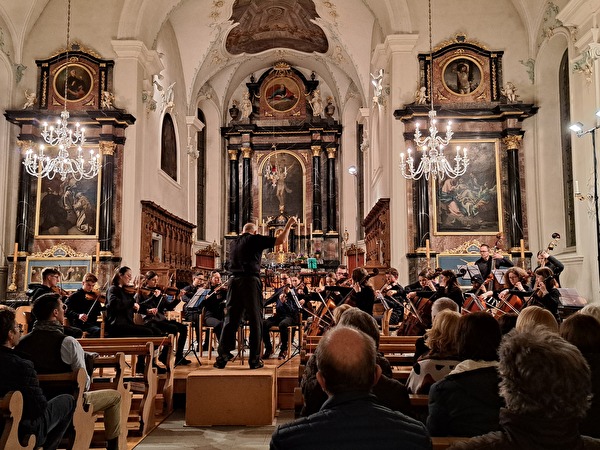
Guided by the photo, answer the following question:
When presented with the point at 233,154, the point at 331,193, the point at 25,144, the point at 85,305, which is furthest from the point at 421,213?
the point at 233,154

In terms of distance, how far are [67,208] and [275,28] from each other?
10650mm

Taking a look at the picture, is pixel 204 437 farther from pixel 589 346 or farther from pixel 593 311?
pixel 589 346

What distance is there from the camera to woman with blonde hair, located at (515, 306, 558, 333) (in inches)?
143

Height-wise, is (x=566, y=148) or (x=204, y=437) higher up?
(x=566, y=148)

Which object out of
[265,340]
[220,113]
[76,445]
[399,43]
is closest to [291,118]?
[220,113]

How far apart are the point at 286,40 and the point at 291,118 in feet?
13.2

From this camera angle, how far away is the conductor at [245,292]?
673 cm

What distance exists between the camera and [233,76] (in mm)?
24266

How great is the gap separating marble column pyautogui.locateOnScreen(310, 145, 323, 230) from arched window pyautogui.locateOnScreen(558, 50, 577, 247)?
12063 millimetres

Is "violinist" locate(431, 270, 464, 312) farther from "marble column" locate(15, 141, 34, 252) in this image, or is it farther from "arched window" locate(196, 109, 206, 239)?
"arched window" locate(196, 109, 206, 239)

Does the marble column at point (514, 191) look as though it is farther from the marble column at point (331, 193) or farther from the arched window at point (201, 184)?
the arched window at point (201, 184)

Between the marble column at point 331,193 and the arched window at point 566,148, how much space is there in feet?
39.0

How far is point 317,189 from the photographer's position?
24828mm

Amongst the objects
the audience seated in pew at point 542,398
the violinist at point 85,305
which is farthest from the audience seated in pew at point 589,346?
the violinist at point 85,305
